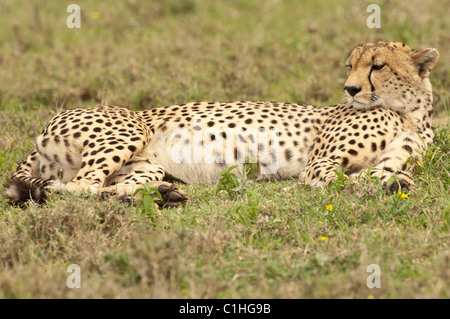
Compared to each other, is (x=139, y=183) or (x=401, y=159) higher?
(x=401, y=159)

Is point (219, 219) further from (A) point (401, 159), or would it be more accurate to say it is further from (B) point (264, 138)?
(A) point (401, 159)

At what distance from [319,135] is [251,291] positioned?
1.98 meters

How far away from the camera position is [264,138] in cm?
429

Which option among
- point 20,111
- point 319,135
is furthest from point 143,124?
point 20,111

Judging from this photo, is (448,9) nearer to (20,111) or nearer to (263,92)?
(263,92)

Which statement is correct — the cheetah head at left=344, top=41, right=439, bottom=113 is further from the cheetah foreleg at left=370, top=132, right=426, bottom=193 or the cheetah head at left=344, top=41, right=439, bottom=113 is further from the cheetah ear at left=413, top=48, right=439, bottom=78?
the cheetah foreleg at left=370, top=132, right=426, bottom=193

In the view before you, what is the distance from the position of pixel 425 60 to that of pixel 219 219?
1855 millimetres

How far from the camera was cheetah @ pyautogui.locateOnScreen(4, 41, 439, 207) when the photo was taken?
3.99 metres

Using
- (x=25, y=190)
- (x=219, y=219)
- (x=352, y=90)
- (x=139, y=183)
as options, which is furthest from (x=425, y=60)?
(x=25, y=190)

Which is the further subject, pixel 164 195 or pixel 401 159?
pixel 401 159

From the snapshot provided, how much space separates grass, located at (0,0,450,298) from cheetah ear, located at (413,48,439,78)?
0.51 metres

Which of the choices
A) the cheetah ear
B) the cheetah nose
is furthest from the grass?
the cheetah nose

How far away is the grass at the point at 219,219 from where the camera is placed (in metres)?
2.59
